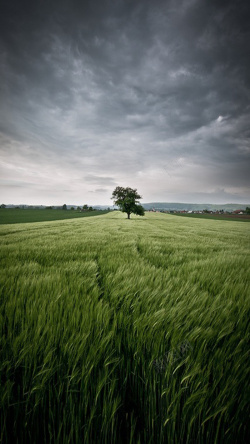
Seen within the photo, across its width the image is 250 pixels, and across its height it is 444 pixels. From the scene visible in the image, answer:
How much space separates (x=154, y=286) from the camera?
1.83 metres

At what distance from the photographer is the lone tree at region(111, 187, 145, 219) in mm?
35500

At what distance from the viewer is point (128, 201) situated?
35.2m

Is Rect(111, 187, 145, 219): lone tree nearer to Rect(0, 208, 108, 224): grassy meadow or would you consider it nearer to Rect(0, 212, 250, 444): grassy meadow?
Rect(0, 208, 108, 224): grassy meadow

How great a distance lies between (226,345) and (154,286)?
0.88 meters

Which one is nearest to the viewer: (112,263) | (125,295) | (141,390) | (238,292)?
(141,390)

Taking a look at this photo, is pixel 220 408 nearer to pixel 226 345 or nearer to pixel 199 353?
pixel 199 353

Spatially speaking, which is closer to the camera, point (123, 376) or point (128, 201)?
point (123, 376)

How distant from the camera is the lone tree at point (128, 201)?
35500 mm

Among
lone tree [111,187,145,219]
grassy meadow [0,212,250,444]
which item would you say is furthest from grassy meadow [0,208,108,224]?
grassy meadow [0,212,250,444]

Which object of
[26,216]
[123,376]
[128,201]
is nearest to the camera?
[123,376]

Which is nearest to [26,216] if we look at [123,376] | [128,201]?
[128,201]

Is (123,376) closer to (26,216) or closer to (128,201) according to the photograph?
(128,201)

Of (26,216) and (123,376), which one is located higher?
(26,216)

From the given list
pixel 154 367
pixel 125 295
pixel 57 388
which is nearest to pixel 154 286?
pixel 125 295
